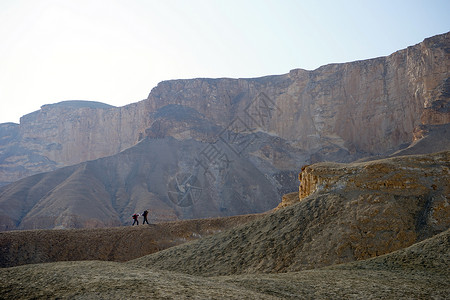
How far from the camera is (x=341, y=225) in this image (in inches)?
574

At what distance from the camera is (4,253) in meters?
22.3

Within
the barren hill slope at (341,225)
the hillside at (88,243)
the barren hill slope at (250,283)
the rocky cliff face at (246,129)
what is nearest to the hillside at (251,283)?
the barren hill slope at (250,283)

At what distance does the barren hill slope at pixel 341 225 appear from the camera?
13.5 metres

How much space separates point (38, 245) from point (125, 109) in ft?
243

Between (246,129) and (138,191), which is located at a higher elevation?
(246,129)

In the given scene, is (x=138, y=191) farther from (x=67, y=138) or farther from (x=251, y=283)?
(x=251, y=283)

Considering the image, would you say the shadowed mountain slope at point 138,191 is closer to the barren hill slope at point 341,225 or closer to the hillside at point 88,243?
the hillside at point 88,243

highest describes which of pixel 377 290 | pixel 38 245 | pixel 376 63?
pixel 376 63

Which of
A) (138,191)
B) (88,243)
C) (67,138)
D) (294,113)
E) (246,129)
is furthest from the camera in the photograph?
(67,138)

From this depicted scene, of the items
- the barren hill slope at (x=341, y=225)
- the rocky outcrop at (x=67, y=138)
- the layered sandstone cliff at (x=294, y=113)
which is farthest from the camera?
the rocky outcrop at (x=67, y=138)

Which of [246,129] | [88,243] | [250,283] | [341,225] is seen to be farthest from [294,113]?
[250,283]

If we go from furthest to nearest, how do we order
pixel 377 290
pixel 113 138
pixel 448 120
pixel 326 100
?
pixel 113 138, pixel 326 100, pixel 448 120, pixel 377 290

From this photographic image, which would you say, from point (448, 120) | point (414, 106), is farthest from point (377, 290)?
point (414, 106)

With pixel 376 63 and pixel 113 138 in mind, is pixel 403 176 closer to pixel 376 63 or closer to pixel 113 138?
pixel 376 63
